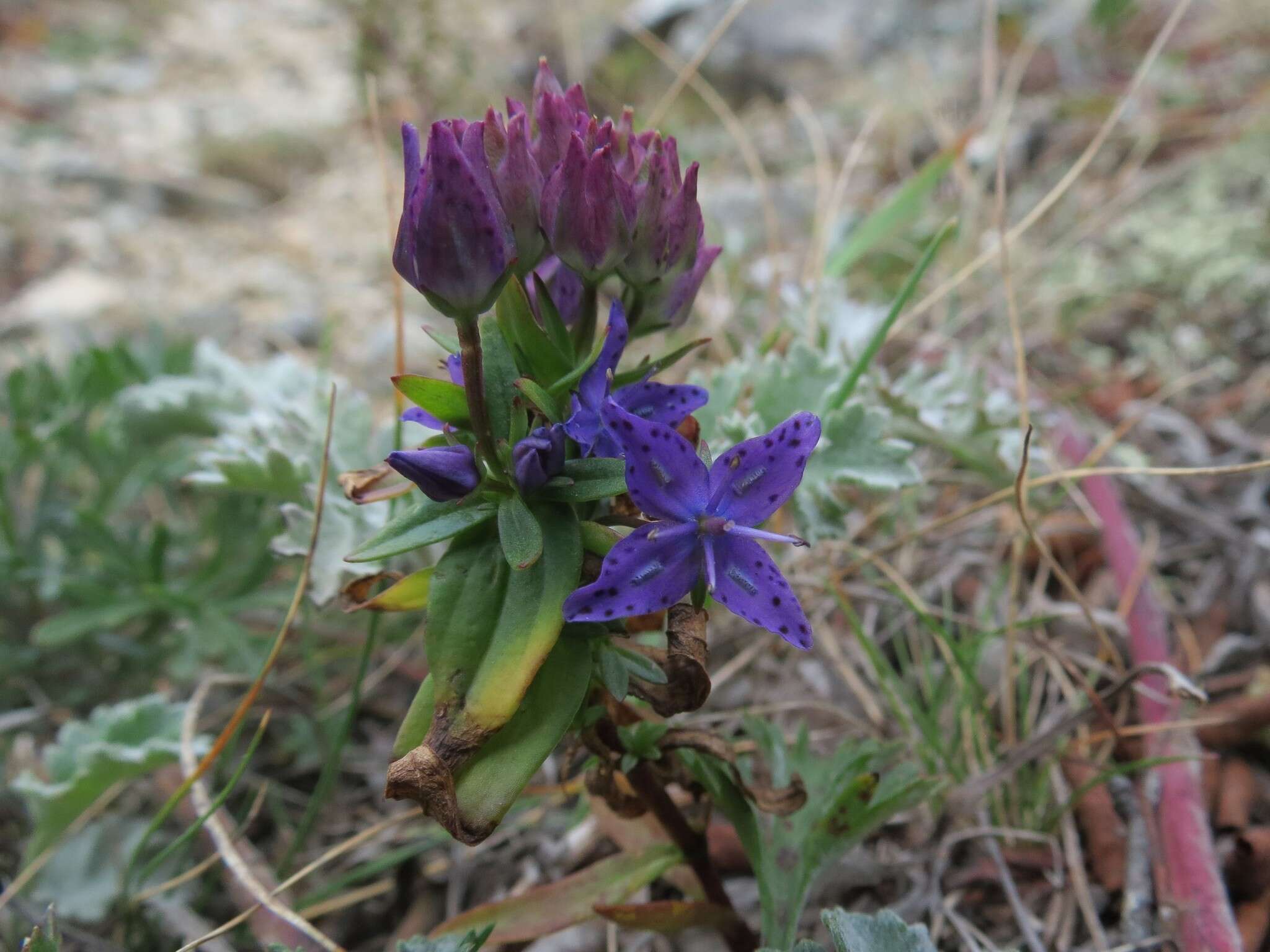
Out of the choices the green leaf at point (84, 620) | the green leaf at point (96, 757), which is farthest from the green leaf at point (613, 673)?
the green leaf at point (84, 620)

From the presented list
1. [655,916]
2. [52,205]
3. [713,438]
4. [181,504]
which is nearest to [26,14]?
[52,205]

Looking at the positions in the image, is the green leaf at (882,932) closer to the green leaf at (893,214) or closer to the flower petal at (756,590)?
the flower petal at (756,590)

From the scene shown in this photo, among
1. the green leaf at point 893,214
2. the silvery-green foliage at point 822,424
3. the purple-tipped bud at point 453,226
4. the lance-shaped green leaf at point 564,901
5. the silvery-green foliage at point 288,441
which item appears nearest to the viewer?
the purple-tipped bud at point 453,226

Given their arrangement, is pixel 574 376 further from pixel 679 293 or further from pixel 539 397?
pixel 679 293

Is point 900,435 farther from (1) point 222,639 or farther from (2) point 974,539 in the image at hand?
(1) point 222,639

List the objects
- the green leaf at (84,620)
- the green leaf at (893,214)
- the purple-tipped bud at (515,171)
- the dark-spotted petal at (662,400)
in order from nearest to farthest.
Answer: the purple-tipped bud at (515,171)
the dark-spotted petal at (662,400)
the green leaf at (84,620)
the green leaf at (893,214)

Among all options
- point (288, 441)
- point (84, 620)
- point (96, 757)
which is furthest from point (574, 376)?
point (84, 620)

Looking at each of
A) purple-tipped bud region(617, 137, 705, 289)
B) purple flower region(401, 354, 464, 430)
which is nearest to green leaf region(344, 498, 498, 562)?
purple flower region(401, 354, 464, 430)
